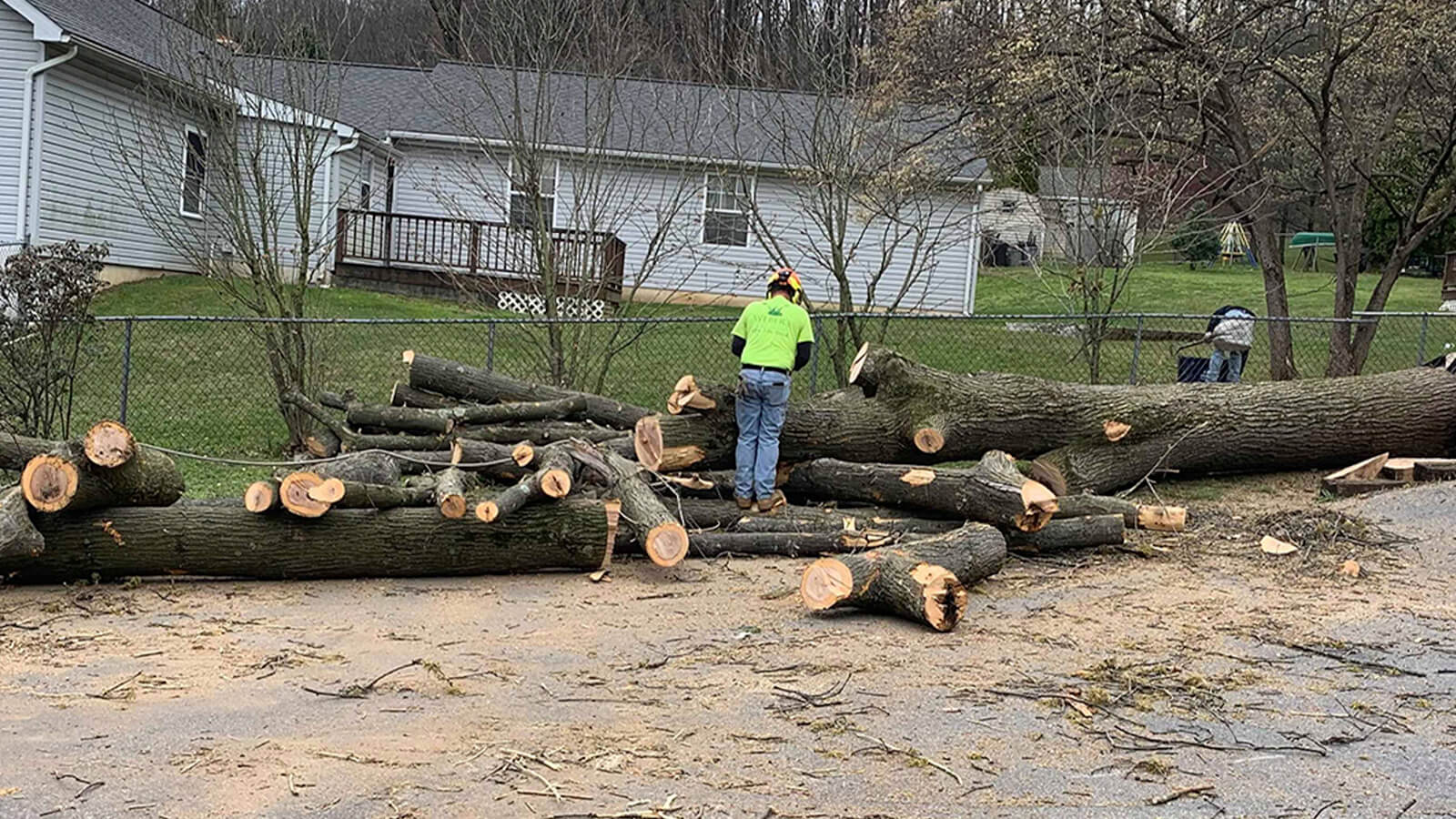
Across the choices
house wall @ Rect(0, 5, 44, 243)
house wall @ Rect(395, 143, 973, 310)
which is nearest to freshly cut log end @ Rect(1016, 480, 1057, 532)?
house wall @ Rect(395, 143, 973, 310)

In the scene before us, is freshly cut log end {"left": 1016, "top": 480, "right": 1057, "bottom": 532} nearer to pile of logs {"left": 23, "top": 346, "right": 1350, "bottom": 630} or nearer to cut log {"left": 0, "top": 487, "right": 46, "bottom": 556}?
pile of logs {"left": 23, "top": 346, "right": 1350, "bottom": 630}

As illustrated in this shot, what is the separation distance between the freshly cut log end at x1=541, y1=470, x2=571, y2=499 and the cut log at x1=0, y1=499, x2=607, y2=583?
20 centimetres

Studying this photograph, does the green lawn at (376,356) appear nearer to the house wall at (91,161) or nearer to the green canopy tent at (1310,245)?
the house wall at (91,161)

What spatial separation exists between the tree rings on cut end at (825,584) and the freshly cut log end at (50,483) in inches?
153

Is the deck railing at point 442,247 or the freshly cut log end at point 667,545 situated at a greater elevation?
the deck railing at point 442,247

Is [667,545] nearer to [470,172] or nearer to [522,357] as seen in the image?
[522,357]

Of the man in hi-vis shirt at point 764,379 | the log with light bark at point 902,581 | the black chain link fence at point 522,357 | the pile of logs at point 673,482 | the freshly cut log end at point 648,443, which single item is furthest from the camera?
the black chain link fence at point 522,357

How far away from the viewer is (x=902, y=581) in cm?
648

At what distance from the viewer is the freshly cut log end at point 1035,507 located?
7.83 metres

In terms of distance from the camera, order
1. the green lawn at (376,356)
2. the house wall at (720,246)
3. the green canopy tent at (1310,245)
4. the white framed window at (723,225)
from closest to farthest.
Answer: the green lawn at (376,356) → the house wall at (720,246) → the white framed window at (723,225) → the green canopy tent at (1310,245)

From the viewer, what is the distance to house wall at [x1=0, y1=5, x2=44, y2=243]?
18.3 m

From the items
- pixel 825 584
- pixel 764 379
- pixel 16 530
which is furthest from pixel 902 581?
pixel 16 530

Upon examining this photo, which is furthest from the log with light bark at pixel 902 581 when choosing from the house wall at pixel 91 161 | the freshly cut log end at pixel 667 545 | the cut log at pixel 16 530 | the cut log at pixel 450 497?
the house wall at pixel 91 161

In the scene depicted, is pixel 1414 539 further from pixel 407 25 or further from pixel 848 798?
pixel 407 25
